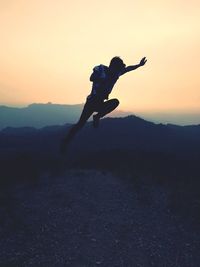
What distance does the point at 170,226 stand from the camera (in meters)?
17.3

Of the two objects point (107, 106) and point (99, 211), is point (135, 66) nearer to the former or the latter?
point (107, 106)

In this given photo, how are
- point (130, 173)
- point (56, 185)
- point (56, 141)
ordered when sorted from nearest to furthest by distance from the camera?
point (56, 185), point (130, 173), point (56, 141)

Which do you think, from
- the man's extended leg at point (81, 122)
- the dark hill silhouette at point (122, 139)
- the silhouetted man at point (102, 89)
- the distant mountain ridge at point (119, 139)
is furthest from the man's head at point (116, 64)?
the distant mountain ridge at point (119, 139)

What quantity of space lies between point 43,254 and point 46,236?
144cm

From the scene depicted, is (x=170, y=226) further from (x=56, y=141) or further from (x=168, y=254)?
(x=56, y=141)

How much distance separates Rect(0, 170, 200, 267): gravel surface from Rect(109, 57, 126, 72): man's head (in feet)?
29.0

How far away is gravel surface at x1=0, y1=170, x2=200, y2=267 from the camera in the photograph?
14008 millimetres

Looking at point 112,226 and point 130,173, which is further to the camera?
point 130,173

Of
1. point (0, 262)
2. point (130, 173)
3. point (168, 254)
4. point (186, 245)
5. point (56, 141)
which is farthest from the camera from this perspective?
point (56, 141)

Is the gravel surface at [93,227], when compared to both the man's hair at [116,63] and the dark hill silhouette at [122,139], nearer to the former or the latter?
the man's hair at [116,63]

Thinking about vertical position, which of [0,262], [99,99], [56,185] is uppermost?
[99,99]

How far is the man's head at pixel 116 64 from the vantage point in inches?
292

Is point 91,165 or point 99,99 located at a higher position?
point 99,99

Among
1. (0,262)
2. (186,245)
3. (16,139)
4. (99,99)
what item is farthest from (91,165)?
(16,139)
